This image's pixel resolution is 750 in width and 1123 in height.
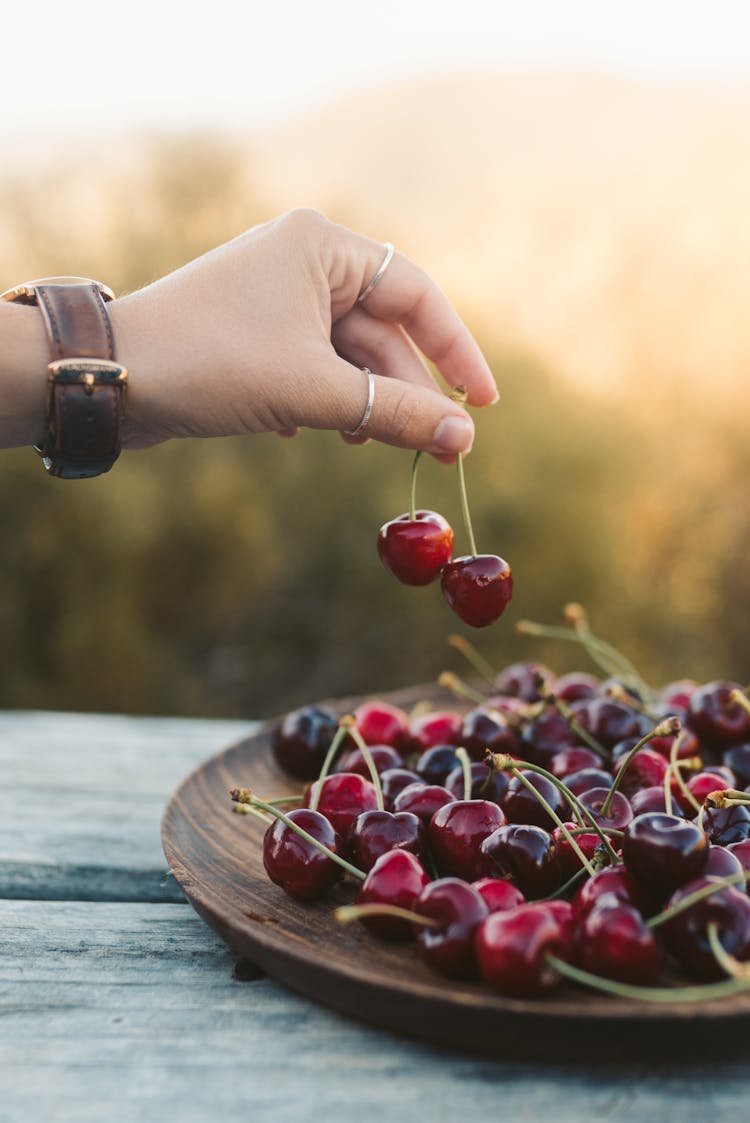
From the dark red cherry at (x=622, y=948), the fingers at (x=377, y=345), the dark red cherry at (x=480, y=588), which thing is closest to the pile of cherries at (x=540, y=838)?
the dark red cherry at (x=622, y=948)

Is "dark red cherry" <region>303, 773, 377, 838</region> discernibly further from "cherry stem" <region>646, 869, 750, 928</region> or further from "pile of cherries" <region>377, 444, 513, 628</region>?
"cherry stem" <region>646, 869, 750, 928</region>

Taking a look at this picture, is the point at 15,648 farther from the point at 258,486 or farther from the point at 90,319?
the point at 90,319

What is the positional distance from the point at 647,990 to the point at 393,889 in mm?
208

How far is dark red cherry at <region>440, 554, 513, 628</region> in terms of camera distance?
96cm

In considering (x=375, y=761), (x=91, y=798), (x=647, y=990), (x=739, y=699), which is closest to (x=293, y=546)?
(x=91, y=798)

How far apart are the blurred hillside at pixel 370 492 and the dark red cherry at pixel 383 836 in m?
1.79

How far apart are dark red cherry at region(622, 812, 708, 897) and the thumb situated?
423 mm

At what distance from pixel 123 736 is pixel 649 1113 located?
104cm

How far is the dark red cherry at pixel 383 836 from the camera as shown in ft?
2.73

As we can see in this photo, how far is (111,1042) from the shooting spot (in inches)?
26.9

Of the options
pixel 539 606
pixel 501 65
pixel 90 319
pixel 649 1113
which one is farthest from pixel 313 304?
pixel 501 65

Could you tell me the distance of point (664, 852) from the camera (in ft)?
2.35

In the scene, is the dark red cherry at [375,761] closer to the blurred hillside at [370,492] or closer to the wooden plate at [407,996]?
the wooden plate at [407,996]

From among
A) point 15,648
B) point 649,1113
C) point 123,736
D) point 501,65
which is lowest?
point 15,648
